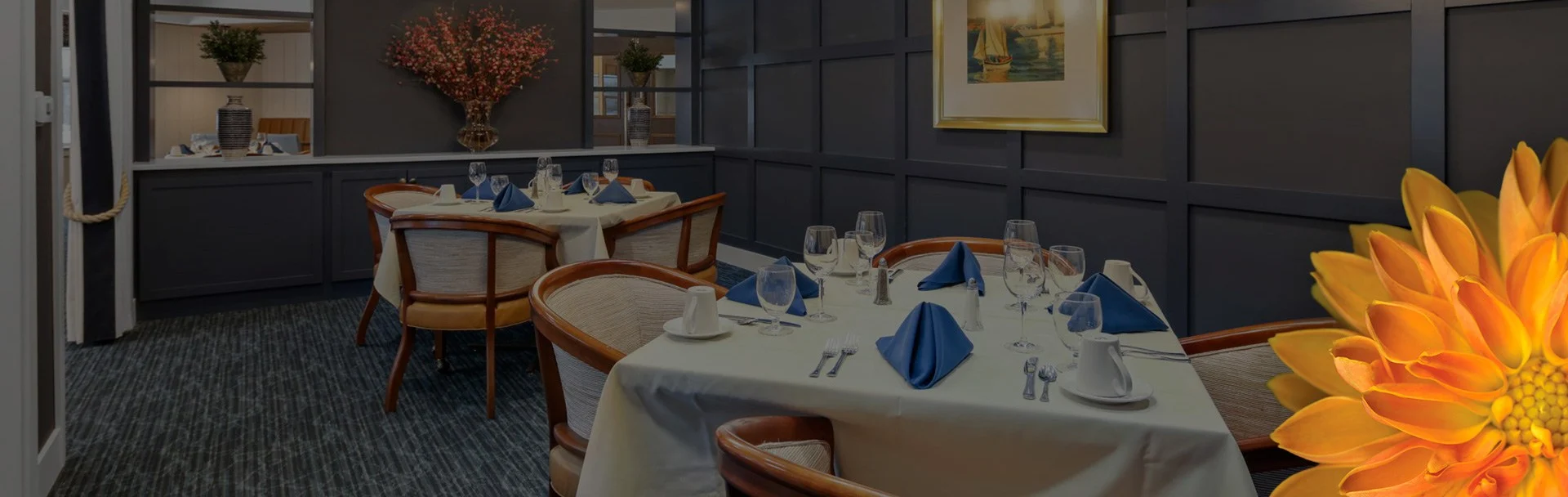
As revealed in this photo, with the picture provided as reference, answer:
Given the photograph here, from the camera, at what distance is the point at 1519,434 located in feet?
0.72

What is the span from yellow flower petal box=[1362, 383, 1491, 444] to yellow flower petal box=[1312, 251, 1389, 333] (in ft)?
0.07

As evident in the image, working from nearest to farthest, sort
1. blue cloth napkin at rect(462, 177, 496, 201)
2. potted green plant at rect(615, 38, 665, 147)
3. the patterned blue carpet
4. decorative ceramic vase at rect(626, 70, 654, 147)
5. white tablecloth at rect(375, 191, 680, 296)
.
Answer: the patterned blue carpet
white tablecloth at rect(375, 191, 680, 296)
blue cloth napkin at rect(462, 177, 496, 201)
potted green plant at rect(615, 38, 665, 147)
decorative ceramic vase at rect(626, 70, 654, 147)

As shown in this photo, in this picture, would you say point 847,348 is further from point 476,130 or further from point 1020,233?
point 476,130

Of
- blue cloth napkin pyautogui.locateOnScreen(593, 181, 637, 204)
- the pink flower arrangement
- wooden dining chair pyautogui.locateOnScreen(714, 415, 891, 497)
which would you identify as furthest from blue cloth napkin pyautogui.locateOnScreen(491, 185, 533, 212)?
wooden dining chair pyautogui.locateOnScreen(714, 415, 891, 497)

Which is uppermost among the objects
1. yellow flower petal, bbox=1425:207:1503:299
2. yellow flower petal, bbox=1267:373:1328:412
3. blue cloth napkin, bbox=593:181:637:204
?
blue cloth napkin, bbox=593:181:637:204

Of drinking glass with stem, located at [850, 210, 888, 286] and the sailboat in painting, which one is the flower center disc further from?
the sailboat in painting

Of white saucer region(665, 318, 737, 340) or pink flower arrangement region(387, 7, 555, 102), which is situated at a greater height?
pink flower arrangement region(387, 7, 555, 102)

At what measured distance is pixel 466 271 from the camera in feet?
11.2

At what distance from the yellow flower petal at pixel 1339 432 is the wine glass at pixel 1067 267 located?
1.69 metres

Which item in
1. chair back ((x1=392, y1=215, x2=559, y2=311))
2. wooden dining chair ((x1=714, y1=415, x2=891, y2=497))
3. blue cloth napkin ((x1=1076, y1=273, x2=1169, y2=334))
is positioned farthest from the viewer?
chair back ((x1=392, y1=215, x2=559, y2=311))

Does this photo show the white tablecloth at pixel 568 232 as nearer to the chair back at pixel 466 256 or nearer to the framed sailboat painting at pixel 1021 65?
the chair back at pixel 466 256

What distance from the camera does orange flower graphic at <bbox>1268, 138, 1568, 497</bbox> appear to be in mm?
222

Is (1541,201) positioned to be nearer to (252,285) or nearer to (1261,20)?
(1261,20)

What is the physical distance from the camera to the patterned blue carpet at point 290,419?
2879mm
